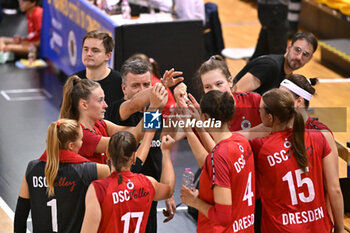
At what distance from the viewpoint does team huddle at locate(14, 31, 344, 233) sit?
4.48 m

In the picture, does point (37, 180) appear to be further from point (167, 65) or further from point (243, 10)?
point (243, 10)

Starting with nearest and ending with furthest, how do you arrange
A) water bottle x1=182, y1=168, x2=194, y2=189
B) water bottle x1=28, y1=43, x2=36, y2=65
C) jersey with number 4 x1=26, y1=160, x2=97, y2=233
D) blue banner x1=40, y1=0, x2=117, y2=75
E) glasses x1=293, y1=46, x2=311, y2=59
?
jersey with number 4 x1=26, y1=160, x2=97, y2=233
glasses x1=293, y1=46, x2=311, y2=59
water bottle x1=182, y1=168, x2=194, y2=189
blue banner x1=40, y1=0, x2=117, y2=75
water bottle x1=28, y1=43, x2=36, y2=65

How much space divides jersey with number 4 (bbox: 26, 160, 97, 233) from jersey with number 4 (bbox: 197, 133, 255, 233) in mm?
802

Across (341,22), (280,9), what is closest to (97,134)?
(280,9)

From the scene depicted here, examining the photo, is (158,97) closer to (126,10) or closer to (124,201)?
(124,201)

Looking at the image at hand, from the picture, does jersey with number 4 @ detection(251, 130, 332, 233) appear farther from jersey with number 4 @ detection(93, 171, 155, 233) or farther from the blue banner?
the blue banner

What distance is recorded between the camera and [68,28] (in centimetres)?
1152

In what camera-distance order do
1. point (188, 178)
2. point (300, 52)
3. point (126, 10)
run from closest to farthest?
1. point (300, 52)
2. point (188, 178)
3. point (126, 10)

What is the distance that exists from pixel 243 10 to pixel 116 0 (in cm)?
708

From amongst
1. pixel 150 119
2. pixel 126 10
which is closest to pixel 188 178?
pixel 150 119

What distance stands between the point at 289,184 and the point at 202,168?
24.6 inches

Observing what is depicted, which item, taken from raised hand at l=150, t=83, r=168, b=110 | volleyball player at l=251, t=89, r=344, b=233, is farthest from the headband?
raised hand at l=150, t=83, r=168, b=110

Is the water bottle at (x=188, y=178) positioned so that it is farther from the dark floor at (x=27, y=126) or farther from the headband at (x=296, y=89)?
the headband at (x=296, y=89)

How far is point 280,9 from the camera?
444 inches
